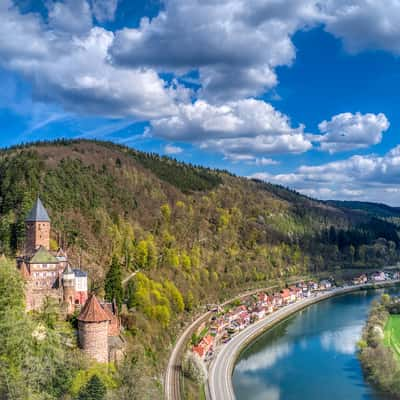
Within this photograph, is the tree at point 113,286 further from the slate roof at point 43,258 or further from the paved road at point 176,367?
the paved road at point 176,367

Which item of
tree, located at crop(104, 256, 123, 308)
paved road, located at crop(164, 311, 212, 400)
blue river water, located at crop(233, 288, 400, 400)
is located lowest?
blue river water, located at crop(233, 288, 400, 400)

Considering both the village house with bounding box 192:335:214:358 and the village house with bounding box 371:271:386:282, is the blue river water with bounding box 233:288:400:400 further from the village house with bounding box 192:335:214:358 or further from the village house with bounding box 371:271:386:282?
the village house with bounding box 371:271:386:282

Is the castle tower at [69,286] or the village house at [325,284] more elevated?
the castle tower at [69,286]

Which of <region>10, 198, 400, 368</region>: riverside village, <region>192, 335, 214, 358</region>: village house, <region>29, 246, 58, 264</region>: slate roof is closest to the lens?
<region>10, 198, 400, 368</region>: riverside village

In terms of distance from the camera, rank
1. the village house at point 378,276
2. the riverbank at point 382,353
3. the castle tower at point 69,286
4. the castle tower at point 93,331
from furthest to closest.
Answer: the village house at point 378,276, the riverbank at point 382,353, the castle tower at point 69,286, the castle tower at point 93,331

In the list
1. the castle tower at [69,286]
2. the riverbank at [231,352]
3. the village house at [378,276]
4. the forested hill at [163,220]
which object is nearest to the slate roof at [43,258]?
the castle tower at [69,286]

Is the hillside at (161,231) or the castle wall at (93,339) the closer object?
the castle wall at (93,339)

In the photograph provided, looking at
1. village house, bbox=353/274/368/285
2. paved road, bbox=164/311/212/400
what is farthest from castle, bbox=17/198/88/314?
village house, bbox=353/274/368/285
